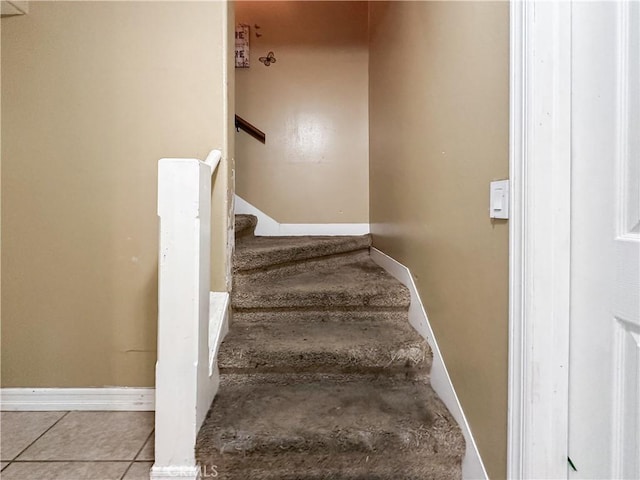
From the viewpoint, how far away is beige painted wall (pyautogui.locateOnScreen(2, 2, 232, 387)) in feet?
4.92

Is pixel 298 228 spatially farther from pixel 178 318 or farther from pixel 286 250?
pixel 178 318

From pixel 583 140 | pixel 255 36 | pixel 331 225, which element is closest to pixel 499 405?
pixel 583 140

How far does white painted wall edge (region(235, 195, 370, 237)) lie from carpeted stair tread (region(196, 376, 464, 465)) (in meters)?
1.54

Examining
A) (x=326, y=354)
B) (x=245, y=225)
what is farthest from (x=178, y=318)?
(x=245, y=225)

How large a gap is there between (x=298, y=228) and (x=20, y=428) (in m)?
1.87

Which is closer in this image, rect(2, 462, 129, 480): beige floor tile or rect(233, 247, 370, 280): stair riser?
rect(2, 462, 129, 480): beige floor tile

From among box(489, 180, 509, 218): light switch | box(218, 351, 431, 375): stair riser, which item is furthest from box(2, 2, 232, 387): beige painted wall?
box(489, 180, 509, 218): light switch

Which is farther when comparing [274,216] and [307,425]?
[274,216]

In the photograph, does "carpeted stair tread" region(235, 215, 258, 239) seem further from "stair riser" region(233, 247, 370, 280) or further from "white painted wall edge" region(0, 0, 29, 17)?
"white painted wall edge" region(0, 0, 29, 17)

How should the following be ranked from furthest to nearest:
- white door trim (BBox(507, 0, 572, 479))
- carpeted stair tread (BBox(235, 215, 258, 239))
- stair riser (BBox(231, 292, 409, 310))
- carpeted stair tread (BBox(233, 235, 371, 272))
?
carpeted stair tread (BBox(235, 215, 258, 239)) → carpeted stair tread (BBox(233, 235, 371, 272)) → stair riser (BBox(231, 292, 409, 310)) → white door trim (BBox(507, 0, 572, 479))

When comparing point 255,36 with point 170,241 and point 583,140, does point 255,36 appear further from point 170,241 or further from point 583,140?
point 583,140

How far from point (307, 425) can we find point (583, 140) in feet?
3.54

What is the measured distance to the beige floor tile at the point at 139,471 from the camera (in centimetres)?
112

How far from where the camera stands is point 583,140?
76cm
